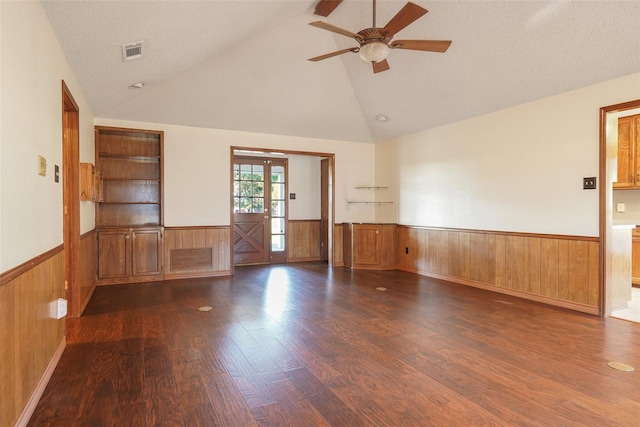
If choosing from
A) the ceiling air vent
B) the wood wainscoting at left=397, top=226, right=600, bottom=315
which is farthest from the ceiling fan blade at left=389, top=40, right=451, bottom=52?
the wood wainscoting at left=397, top=226, right=600, bottom=315

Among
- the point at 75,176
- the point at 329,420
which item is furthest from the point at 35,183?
the point at 329,420

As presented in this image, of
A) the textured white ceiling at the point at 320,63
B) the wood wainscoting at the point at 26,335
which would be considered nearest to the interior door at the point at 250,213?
the textured white ceiling at the point at 320,63

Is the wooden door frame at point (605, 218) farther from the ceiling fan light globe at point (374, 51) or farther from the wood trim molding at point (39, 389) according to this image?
the wood trim molding at point (39, 389)

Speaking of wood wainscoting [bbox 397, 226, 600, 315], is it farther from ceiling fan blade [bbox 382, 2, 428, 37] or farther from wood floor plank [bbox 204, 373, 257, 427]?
wood floor plank [bbox 204, 373, 257, 427]

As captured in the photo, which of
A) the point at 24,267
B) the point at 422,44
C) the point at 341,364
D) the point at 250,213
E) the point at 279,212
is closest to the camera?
the point at 24,267

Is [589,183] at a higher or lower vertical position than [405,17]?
lower

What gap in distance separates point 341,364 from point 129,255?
13.2ft

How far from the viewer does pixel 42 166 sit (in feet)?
A: 7.48

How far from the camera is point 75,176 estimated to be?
362 centimetres

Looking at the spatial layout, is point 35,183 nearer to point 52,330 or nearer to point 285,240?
point 52,330

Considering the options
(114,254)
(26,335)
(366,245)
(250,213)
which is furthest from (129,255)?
(366,245)

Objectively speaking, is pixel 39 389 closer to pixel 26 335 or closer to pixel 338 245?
pixel 26 335

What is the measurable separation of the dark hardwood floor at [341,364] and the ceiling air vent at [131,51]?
247cm

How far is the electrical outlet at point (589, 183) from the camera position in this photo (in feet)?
12.6
